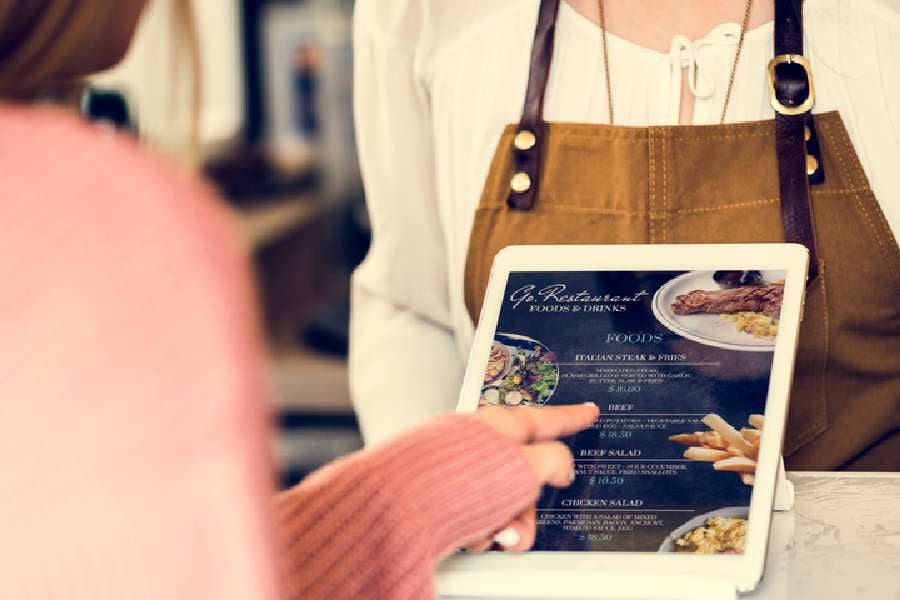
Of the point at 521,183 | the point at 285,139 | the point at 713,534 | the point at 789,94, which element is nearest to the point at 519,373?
the point at 713,534

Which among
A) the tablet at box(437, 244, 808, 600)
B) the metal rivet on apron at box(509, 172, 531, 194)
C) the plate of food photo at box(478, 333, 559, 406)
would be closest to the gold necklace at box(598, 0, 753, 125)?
the metal rivet on apron at box(509, 172, 531, 194)

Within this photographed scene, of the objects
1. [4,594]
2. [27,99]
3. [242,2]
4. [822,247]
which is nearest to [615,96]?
[822,247]

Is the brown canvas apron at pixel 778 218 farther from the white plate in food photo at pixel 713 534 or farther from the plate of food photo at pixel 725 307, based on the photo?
the white plate in food photo at pixel 713 534

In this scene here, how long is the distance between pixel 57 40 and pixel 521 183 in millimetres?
870

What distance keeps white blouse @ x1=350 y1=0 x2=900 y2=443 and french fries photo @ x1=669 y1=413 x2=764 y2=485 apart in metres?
0.46

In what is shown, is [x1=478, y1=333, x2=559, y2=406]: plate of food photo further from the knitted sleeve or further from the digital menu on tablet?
the knitted sleeve

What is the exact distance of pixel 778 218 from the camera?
128 centimetres

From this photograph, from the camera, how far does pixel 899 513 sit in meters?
1.01

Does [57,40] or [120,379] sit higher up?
[57,40]

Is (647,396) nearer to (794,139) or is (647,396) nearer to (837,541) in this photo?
(837,541)

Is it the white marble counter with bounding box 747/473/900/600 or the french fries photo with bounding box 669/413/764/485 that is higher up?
the french fries photo with bounding box 669/413/764/485

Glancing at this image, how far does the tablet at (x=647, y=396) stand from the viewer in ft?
2.82

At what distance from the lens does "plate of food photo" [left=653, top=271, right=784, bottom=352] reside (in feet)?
3.21

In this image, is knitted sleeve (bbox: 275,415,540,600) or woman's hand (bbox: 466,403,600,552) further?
woman's hand (bbox: 466,403,600,552)
